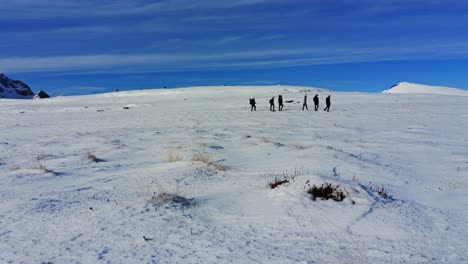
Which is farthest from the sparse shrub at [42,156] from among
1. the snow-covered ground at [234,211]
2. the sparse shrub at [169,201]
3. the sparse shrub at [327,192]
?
the sparse shrub at [327,192]

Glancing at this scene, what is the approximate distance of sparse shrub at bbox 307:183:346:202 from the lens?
569cm

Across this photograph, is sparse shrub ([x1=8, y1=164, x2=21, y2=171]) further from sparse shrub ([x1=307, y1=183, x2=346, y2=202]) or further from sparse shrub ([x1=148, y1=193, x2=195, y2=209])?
sparse shrub ([x1=307, y1=183, x2=346, y2=202])

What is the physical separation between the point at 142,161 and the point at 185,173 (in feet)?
7.59

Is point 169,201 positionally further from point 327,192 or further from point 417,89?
point 417,89

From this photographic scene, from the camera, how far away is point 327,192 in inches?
227

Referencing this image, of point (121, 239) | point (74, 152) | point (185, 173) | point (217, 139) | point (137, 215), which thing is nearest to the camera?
point (121, 239)

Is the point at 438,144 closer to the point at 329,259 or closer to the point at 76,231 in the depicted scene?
the point at 329,259

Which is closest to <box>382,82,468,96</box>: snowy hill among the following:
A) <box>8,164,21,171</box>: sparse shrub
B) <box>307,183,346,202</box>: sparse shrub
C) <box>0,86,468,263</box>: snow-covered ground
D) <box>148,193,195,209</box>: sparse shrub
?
<box>0,86,468,263</box>: snow-covered ground

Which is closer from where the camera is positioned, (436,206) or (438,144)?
(436,206)

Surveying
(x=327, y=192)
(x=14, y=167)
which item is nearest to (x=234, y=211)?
(x=327, y=192)

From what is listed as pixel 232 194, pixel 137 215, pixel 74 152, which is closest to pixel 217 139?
pixel 74 152

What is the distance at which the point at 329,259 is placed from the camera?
3.96 metres

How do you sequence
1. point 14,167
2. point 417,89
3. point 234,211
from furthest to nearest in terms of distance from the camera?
point 417,89 < point 14,167 < point 234,211

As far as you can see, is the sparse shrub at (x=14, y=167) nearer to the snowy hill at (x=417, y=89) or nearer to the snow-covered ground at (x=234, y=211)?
the snow-covered ground at (x=234, y=211)
